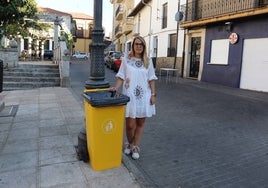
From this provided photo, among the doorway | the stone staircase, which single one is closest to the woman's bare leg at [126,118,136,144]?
the stone staircase

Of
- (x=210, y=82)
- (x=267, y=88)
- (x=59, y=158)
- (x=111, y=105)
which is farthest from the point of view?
(x=210, y=82)

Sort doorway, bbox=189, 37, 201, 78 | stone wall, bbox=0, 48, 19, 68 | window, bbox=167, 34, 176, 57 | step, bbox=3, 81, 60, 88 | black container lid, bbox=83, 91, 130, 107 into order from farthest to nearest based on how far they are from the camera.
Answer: window, bbox=167, 34, 176, 57
doorway, bbox=189, 37, 201, 78
stone wall, bbox=0, 48, 19, 68
step, bbox=3, 81, 60, 88
black container lid, bbox=83, 91, 130, 107

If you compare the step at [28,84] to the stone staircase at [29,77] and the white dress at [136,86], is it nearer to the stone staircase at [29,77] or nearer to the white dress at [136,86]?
the stone staircase at [29,77]

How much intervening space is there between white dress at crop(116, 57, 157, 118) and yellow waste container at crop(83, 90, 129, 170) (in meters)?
0.30

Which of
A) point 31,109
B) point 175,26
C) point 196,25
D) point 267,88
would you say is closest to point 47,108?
point 31,109

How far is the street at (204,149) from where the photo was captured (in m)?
3.81

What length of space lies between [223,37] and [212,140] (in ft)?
36.7

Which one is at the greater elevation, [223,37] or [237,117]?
[223,37]

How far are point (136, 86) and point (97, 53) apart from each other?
0.70m

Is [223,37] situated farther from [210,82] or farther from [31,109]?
[31,109]

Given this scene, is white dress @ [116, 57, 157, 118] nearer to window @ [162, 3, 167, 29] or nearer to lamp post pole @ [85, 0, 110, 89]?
lamp post pole @ [85, 0, 110, 89]

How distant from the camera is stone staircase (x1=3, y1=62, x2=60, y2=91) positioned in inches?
475

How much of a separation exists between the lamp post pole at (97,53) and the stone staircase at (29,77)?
8.43m

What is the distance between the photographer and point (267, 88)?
12.6 metres
